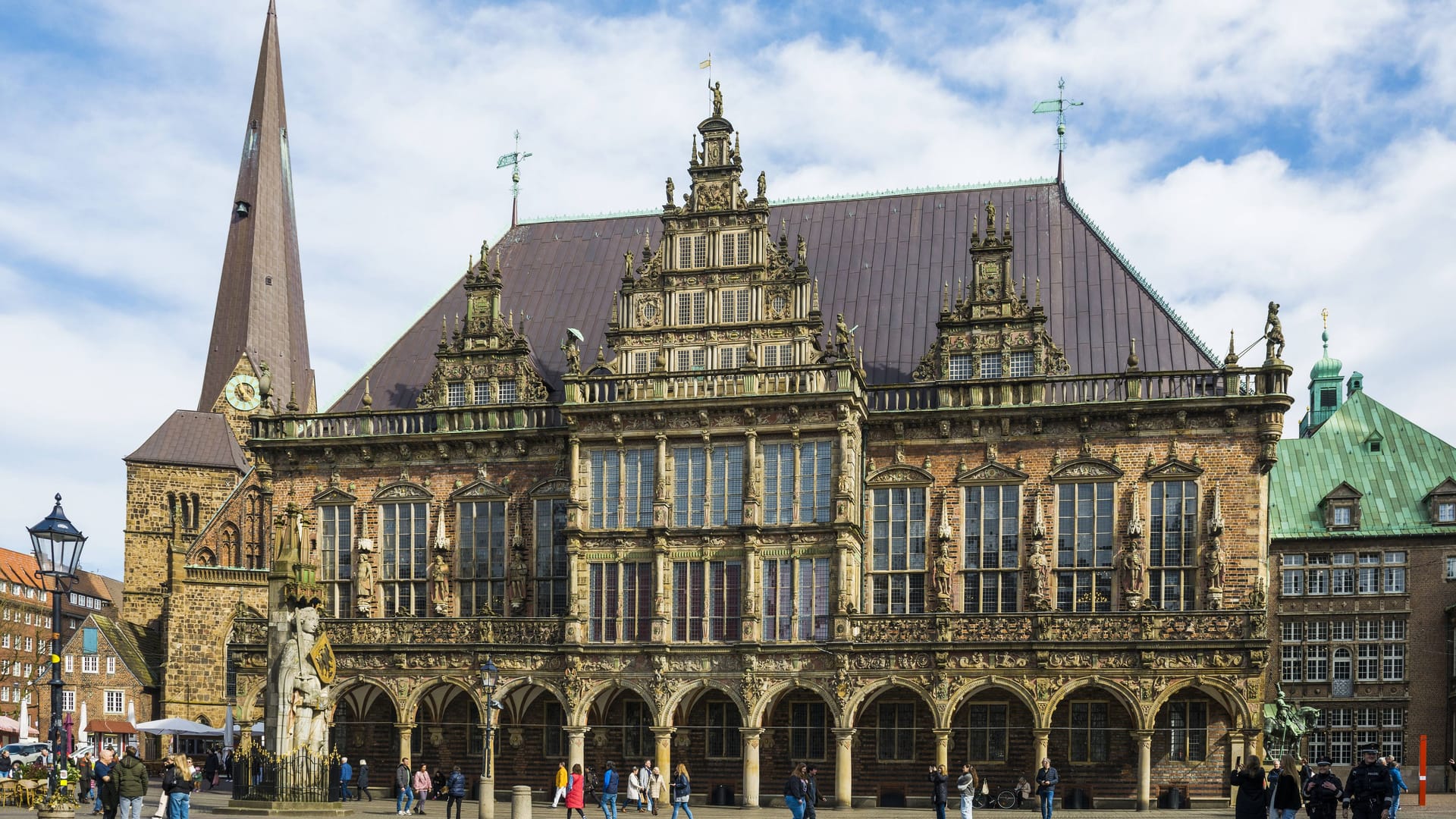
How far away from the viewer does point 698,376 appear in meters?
45.6

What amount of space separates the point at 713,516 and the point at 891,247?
11.7 metres

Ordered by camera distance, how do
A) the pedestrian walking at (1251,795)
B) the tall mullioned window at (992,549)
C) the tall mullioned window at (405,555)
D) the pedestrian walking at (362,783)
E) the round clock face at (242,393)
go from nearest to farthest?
the pedestrian walking at (1251,795) → the tall mullioned window at (992,549) → the pedestrian walking at (362,783) → the tall mullioned window at (405,555) → the round clock face at (242,393)

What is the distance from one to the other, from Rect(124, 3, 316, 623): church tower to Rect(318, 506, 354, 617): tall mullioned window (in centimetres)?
2456

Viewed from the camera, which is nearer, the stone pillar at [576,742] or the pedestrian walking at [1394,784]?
the pedestrian walking at [1394,784]

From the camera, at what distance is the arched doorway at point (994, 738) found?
43.8m

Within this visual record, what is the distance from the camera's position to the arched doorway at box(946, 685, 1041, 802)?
43781mm

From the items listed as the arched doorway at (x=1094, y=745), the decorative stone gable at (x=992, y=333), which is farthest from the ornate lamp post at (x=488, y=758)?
the decorative stone gable at (x=992, y=333)

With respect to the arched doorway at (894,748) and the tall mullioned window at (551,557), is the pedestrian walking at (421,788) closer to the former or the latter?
the tall mullioned window at (551,557)

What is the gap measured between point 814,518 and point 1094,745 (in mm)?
9311

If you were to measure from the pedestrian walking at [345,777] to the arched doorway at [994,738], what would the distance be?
15.5m

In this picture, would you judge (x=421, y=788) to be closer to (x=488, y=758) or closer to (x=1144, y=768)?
(x=488, y=758)

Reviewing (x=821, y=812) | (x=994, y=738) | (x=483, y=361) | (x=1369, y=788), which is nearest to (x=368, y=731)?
(x=483, y=361)

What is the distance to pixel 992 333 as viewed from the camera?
46281 mm

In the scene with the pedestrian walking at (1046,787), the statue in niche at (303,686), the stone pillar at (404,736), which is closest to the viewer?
the statue in niche at (303,686)
